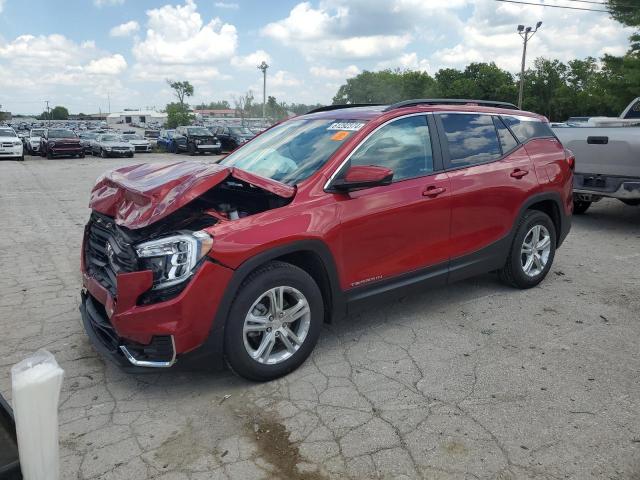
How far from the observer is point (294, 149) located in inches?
162

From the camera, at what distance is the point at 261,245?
3205 millimetres

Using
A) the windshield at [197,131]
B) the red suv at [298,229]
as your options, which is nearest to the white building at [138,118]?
the windshield at [197,131]

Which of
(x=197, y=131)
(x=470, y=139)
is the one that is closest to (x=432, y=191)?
(x=470, y=139)

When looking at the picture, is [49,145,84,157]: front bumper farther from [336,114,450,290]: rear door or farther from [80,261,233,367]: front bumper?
[80,261,233,367]: front bumper

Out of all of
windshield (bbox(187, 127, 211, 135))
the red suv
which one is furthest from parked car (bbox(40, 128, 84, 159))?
the red suv

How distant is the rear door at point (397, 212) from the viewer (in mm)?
3682

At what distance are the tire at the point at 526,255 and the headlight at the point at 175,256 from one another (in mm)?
3132

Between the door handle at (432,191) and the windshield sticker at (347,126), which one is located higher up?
the windshield sticker at (347,126)

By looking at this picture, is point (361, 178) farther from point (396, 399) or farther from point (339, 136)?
point (396, 399)

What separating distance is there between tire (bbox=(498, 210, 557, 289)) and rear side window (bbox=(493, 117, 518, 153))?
2.19 ft

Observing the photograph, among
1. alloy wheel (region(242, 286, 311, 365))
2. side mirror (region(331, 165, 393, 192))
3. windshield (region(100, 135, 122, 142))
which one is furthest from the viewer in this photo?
windshield (region(100, 135, 122, 142))

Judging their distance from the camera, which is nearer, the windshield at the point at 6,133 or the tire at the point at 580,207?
the tire at the point at 580,207

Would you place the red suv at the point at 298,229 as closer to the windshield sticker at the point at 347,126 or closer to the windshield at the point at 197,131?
the windshield sticker at the point at 347,126

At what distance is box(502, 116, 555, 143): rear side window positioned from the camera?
4993 mm
